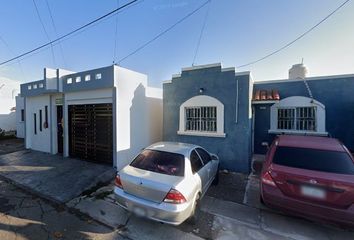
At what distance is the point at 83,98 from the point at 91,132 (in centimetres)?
151

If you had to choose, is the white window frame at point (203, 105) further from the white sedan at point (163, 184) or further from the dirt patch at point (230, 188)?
the white sedan at point (163, 184)

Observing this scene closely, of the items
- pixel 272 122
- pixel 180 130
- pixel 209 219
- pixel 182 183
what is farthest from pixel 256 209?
pixel 272 122

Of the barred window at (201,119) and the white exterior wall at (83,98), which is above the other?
the white exterior wall at (83,98)

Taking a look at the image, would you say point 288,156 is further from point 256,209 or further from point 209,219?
point 209,219

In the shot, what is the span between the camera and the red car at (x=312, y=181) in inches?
129

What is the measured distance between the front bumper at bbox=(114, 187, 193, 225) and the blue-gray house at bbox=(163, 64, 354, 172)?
405 centimetres

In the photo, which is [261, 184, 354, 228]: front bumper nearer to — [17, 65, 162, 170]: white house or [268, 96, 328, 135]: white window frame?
[17, 65, 162, 170]: white house

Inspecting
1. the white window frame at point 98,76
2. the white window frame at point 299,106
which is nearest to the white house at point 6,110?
the white window frame at point 98,76

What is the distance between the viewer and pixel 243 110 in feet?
22.5

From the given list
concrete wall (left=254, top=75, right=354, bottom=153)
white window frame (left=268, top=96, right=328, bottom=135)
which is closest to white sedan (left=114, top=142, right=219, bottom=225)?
white window frame (left=268, top=96, right=328, bottom=135)

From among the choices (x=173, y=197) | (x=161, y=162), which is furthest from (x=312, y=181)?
(x=161, y=162)

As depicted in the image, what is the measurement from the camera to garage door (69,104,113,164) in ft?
24.2

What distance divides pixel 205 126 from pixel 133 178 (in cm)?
449

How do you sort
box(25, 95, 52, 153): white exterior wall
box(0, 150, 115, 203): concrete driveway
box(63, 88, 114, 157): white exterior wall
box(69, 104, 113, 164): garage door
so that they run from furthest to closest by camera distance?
1. box(25, 95, 52, 153): white exterior wall
2. box(69, 104, 113, 164): garage door
3. box(63, 88, 114, 157): white exterior wall
4. box(0, 150, 115, 203): concrete driveway
